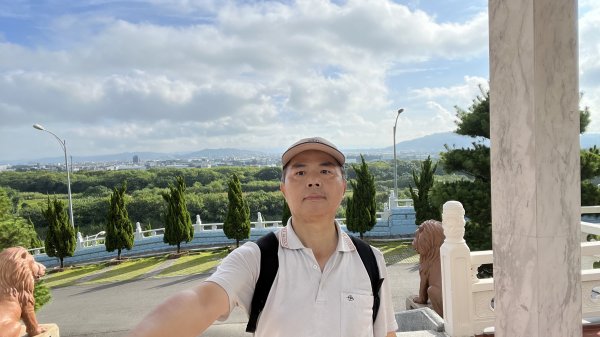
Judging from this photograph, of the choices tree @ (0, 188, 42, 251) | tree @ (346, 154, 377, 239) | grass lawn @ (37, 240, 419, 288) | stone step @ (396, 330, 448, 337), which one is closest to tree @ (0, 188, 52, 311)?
tree @ (0, 188, 42, 251)

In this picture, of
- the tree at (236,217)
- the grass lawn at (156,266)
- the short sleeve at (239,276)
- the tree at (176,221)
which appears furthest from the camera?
the tree at (236,217)

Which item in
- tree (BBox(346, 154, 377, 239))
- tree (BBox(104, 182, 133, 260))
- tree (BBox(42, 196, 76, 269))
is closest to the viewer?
tree (BBox(42, 196, 76, 269))

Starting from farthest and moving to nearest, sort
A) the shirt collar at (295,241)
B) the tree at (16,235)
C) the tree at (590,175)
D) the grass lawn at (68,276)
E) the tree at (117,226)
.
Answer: the tree at (117,226) → the grass lawn at (68,276) → the tree at (590,175) → the tree at (16,235) → the shirt collar at (295,241)

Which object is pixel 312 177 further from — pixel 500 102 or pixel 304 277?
pixel 500 102

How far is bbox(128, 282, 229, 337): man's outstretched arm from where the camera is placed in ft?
2.82

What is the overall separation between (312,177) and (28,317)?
5.73m

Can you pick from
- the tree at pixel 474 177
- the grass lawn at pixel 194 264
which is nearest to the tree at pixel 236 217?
the grass lawn at pixel 194 264

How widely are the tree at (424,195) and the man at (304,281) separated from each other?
40.8 ft

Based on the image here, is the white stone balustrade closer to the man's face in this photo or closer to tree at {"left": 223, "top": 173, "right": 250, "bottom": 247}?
the man's face

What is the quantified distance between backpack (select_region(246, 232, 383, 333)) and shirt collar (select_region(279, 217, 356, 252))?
0.02 metres

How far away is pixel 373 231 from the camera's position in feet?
50.5

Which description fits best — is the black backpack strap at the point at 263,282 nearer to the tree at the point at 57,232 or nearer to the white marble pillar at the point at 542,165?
the white marble pillar at the point at 542,165

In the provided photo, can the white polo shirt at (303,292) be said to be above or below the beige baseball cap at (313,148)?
below

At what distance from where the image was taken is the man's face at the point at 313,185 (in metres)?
1.18
